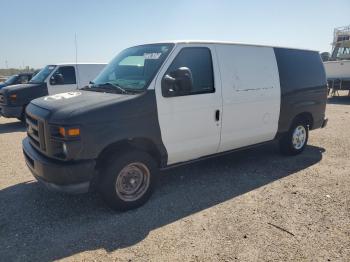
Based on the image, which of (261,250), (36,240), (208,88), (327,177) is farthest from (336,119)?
(36,240)

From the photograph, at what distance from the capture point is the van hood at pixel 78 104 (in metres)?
3.69

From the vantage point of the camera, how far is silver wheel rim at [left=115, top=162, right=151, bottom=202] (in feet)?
13.7

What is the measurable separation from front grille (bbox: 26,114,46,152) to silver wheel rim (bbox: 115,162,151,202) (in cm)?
104

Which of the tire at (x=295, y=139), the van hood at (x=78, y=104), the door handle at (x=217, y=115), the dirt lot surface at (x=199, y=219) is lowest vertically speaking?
the dirt lot surface at (x=199, y=219)

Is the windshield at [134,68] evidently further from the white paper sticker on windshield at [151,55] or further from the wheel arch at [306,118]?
the wheel arch at [306,118]

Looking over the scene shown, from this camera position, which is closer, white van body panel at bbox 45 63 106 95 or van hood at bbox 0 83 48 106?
van hood at bbox 0 83 48 106

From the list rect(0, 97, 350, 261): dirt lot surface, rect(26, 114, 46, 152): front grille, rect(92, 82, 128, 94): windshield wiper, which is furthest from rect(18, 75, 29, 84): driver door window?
rect(92, 82, 128, 94): windshield wiper

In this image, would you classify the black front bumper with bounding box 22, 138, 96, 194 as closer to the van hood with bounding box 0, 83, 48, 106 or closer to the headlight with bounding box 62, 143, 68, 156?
the headlight with bounding box 62, 143, 68, 156

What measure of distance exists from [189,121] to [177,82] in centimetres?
65

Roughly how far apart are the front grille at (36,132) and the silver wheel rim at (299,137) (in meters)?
4.93

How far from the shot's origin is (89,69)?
37.8 feet

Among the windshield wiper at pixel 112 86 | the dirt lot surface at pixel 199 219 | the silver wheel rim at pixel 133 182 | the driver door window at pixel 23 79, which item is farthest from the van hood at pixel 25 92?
the silver wheel rim at pixel 133 182

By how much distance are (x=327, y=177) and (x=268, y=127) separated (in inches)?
52.0

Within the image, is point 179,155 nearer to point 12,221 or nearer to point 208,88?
point 208,88
